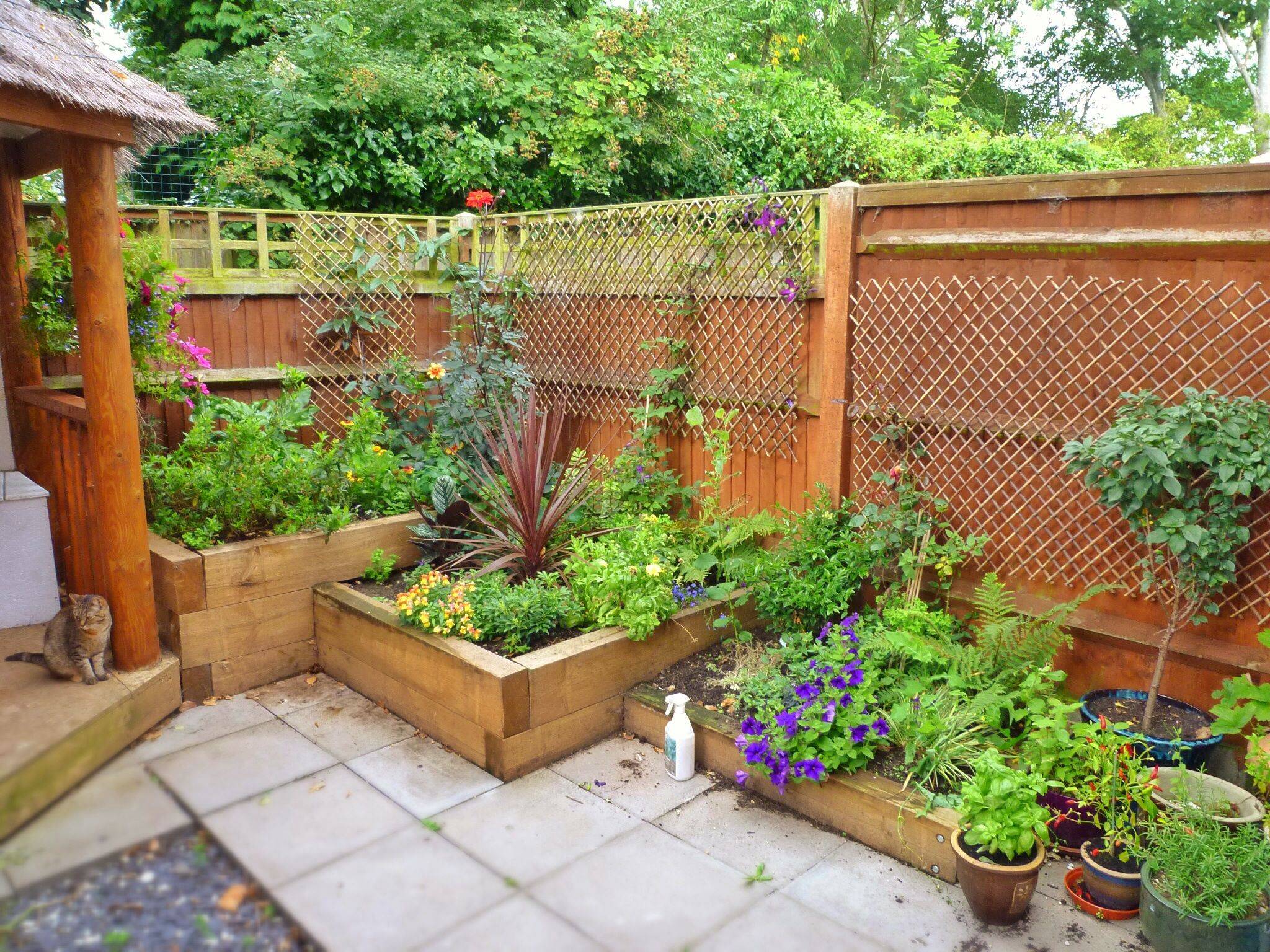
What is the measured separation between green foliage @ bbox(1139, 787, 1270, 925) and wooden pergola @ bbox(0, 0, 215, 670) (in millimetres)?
3446

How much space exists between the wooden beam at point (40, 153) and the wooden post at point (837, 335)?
307 centimetres

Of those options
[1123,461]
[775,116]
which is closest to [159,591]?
[1123,461]

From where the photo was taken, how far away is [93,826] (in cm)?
86

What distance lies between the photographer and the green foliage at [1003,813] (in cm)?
232

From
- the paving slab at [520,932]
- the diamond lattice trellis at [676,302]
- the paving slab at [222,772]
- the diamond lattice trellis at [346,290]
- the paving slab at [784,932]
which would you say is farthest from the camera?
the diamond lattice trellis at [346,290]

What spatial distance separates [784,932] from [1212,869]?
1051 millimetres

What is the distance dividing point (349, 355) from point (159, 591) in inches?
83.1

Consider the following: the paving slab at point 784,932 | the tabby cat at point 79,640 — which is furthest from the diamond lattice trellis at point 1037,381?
the tabby cat at point 79,640

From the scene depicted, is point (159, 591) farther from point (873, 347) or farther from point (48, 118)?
point (873, 347)

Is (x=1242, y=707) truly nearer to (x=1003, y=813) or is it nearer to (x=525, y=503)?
(x=1003, y=813)

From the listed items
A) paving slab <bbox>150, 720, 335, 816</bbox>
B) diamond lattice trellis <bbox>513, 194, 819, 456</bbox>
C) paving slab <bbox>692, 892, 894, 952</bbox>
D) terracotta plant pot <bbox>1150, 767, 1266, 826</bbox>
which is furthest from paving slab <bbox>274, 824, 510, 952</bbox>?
diamond lattice trellis <bbox>513, 194, 819, 456</bbox>

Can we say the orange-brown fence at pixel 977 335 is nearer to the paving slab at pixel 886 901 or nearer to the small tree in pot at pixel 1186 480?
the small tree in pot at pixel 1186 480

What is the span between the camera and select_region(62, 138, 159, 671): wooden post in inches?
120

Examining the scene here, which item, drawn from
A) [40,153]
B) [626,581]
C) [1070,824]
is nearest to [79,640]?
[626,581]
